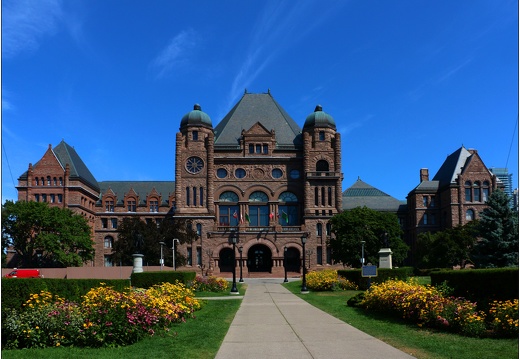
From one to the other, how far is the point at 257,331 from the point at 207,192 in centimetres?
6033

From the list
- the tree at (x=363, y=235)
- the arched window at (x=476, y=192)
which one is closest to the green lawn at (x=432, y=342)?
the tree at (x=363, y=235)

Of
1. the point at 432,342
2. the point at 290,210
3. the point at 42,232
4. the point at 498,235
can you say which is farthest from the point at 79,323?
the point at 290,210

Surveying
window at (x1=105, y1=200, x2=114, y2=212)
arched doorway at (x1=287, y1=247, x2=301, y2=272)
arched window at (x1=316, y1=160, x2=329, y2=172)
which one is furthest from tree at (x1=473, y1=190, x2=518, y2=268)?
window at (x1=105, y1=200, x2=114, y2=212)

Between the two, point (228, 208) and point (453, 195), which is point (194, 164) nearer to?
point (228, 208)

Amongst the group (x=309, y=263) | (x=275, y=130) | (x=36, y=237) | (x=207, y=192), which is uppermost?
(x=275, y=130)

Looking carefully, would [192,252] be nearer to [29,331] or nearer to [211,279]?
[211,279]

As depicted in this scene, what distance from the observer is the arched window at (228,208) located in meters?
77.1

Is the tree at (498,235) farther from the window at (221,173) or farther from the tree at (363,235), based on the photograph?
the window at (221,173)

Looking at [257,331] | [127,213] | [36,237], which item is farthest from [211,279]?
[127,213]

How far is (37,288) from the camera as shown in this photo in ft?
47.4

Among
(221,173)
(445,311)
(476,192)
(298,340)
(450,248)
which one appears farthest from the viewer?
(221,173)

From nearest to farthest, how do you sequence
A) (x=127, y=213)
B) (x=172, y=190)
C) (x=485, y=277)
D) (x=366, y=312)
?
1. (x=485, y=277)
2. (x=366, y=312)
3. (x=127, y=213)
4. (x=172, y=190)

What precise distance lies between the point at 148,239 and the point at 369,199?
155 feet

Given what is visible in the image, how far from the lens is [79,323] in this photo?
13016 millimetres
